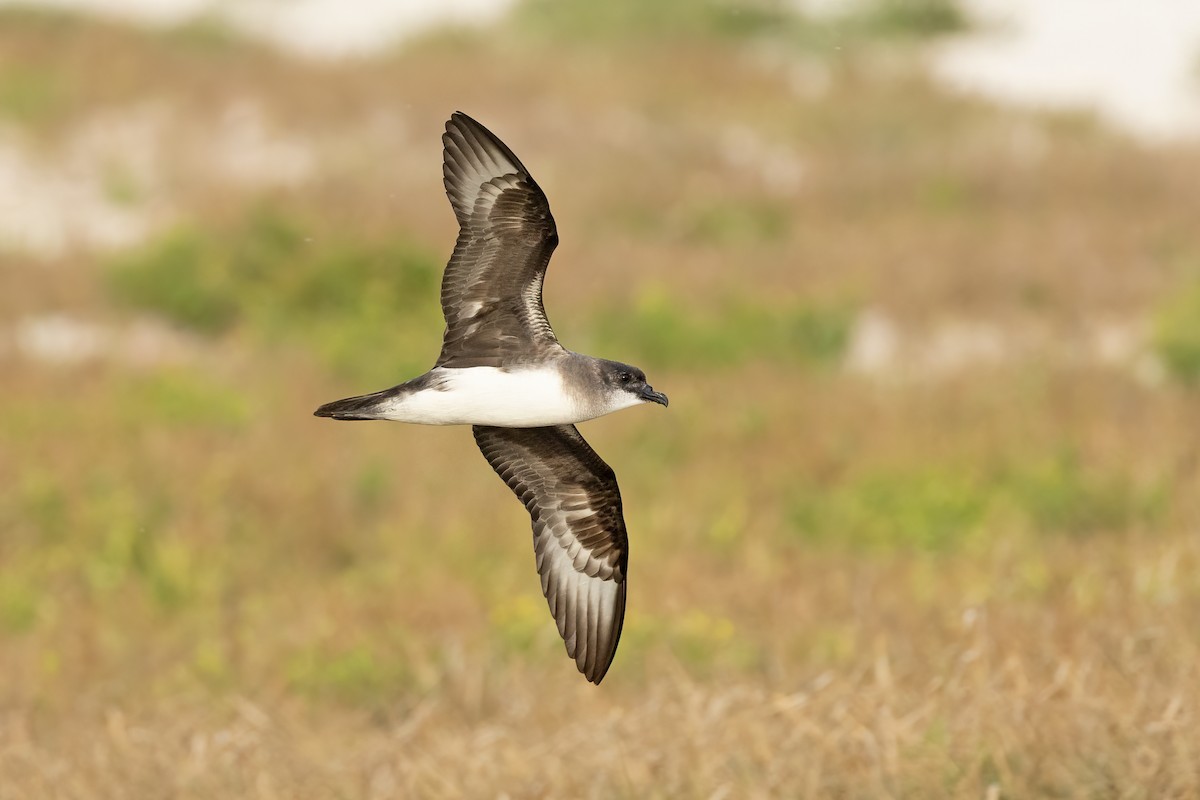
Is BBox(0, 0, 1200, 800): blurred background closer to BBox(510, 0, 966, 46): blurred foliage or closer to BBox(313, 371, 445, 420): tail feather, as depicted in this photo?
BBox(313, 371, 445, 420): tail feather

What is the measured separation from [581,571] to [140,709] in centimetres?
319

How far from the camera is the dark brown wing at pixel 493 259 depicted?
4.21 meters

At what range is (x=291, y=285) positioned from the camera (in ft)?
46.9

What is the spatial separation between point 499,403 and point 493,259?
1.44 feet

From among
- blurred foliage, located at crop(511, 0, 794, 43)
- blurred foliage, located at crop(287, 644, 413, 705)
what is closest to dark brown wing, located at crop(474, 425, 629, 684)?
blurred foliage, located at crop(287, 644, 413, 705)

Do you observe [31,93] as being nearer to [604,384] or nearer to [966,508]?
[966,508]

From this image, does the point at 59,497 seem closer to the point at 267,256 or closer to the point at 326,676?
the point at 326,676

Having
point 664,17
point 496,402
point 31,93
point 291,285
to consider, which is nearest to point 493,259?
point 496,402

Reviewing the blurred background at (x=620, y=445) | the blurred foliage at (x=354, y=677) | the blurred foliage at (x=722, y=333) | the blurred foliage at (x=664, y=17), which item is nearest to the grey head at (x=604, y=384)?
the blurred background at (x=620, y=445)

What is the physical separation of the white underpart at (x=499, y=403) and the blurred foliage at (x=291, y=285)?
29.1 feet

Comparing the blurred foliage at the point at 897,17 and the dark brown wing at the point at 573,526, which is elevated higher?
the blurred foliage at the point at 897,17

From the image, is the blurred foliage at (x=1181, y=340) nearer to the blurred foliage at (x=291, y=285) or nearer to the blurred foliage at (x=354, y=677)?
the blurred foliage at (x=291, y=285)

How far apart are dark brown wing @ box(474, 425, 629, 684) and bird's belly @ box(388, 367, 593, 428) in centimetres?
66

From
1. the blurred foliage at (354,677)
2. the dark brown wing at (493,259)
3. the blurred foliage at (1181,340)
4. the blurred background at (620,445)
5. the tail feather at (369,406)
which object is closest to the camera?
the tail feather at (369,406)
